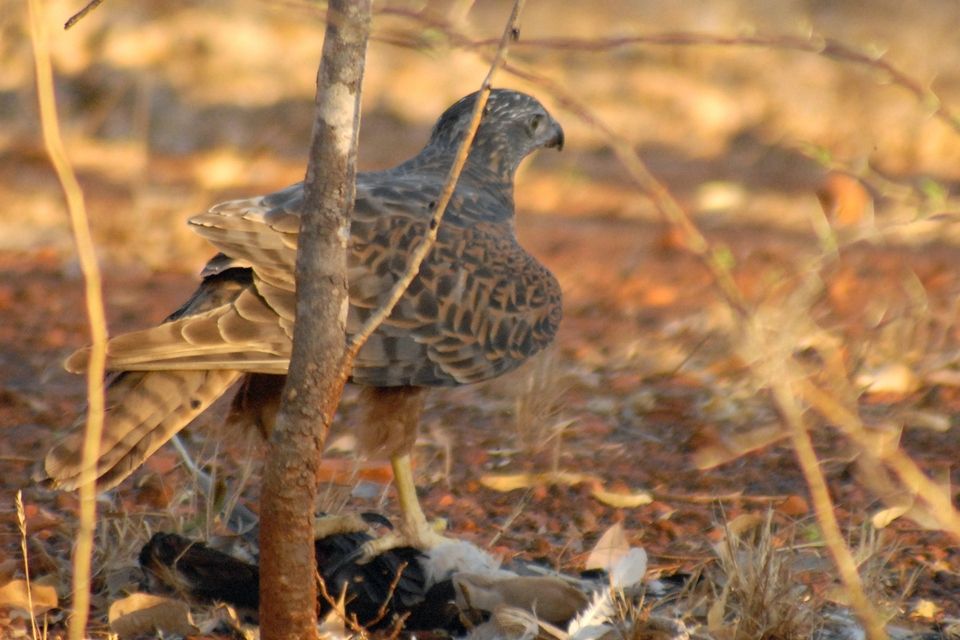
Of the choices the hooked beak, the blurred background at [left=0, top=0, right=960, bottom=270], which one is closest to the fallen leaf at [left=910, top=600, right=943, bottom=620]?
the hooked beak

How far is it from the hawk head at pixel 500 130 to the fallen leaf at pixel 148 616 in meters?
2.20

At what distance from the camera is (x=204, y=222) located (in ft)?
12.8

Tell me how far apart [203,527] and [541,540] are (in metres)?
0.99

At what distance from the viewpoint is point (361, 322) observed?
387 centimetres

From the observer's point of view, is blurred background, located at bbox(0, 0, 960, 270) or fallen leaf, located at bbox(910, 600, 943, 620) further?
blurred background, located at bbox(0, 0, 960, 270)

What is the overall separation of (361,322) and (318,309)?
4.03ft

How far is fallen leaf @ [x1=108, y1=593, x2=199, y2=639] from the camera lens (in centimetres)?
320

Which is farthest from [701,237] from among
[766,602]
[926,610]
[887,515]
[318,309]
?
[887,515]

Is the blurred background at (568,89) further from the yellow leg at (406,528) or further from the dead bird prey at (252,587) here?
the dead bird prey at (252,587)

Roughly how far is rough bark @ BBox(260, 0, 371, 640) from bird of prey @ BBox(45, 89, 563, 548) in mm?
797

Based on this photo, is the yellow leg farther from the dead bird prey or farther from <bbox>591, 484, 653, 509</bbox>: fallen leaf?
<bbox>591, 484, 653, 509</bbox>: fallen leaf

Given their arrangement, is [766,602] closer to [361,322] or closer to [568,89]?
[361,322]

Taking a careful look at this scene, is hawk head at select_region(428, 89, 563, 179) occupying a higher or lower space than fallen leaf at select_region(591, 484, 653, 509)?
higher

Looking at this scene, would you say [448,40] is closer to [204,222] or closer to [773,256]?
[204,222]
